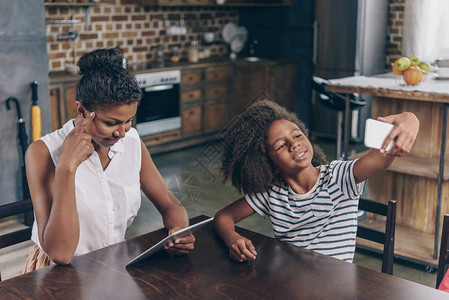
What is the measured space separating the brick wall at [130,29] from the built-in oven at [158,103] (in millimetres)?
665

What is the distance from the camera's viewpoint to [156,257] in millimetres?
1587

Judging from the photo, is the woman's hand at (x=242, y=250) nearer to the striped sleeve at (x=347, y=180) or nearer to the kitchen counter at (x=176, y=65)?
the striped sleeve at (x=347, y=180)

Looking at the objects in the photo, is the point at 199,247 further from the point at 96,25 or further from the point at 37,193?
the point at 96,25

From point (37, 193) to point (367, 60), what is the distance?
16.7ft

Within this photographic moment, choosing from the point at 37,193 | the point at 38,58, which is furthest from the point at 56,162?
the point at 38,58

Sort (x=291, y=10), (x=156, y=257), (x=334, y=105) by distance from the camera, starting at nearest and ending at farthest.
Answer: (x=156, y=257) → (x=334, y=105) → (x=291, y=10)

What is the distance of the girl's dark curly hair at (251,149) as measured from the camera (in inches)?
72.6

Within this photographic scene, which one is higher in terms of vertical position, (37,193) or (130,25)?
(130,25)

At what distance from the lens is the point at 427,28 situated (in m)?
6.21

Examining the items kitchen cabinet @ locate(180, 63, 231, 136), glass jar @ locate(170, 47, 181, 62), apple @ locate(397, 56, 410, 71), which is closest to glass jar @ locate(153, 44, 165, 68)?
glass jar @ locate(170, 47, 181, 62)

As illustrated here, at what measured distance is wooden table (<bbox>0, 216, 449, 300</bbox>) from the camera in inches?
52.7

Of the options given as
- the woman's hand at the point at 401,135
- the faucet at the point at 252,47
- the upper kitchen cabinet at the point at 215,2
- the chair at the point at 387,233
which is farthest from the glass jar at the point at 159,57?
→ the woman's hand at the point at 401,135

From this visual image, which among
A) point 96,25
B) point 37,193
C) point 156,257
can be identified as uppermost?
point 96,25

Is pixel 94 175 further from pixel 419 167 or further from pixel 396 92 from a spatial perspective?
pixel 419 167
